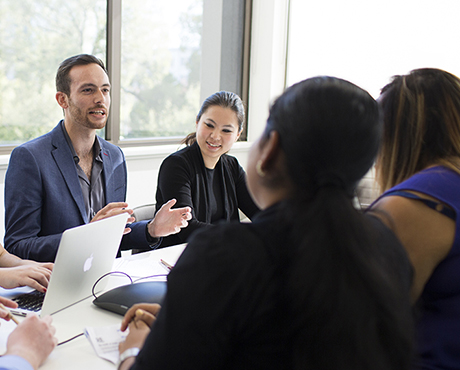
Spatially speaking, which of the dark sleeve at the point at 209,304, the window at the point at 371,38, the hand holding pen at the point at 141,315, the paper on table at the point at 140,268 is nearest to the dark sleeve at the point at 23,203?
the paper on table at the point at 140,268

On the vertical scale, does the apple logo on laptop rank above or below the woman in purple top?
below

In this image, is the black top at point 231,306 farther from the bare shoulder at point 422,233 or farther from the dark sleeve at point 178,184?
the dark sleeve at point 178,184

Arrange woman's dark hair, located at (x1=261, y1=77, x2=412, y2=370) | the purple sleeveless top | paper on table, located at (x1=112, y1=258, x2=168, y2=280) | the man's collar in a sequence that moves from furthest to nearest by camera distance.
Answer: the man's collar
paper on table, located at (x1=112, y1=258, x2=168, y2=280)
the purple sleeveless top
woman's dark hair, located at (x1=261, y1=77, x2=412, y2=370)

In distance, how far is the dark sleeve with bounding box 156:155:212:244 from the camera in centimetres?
229

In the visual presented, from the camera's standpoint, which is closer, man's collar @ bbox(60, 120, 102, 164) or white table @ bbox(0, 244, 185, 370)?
white table @ bbox(0, 244, 185, 370)

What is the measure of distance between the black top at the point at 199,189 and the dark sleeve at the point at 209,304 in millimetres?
1549

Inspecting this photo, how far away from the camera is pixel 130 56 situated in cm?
356

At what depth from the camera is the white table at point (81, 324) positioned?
992 millimetres

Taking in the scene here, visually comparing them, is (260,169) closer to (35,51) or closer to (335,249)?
(335,249)

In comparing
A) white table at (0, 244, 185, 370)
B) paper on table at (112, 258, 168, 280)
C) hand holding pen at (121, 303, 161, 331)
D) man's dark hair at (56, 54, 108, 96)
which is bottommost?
paper on table at (112, 258, 168, 280)

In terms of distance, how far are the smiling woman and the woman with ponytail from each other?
165 cm

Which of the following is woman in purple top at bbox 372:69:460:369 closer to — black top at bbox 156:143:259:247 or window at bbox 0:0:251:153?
black top at bbox 156:143:259:247

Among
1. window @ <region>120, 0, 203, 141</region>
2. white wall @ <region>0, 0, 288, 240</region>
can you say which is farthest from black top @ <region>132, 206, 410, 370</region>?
white wall @ <region>0, 0, 288, 240</region>

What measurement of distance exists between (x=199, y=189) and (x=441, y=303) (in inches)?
62.9
